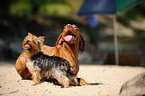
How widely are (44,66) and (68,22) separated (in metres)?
13.4

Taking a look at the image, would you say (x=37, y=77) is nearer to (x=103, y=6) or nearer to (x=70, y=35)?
(x=70, y=35)

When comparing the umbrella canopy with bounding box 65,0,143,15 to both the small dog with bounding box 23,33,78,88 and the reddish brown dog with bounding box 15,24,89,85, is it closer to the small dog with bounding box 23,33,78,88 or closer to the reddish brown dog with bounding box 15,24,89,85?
the reddish brown dog with bounding box 15,24,89,85

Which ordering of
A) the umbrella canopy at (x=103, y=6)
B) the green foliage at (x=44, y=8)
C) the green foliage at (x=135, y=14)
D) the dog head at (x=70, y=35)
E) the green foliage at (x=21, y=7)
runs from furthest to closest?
1. the green foliage at (x=135, y=14)
2. the green foliage at (x=44, y=8)
3. the green foliage at (x=21, y=7)
4. the umbrella canopy at (x=103, y=6)
5. the dog head at (x=70, y=35)

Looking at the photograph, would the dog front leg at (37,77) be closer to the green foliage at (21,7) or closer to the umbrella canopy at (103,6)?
the umbrella canopy at (103,6)

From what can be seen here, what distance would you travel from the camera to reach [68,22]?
16547 mm

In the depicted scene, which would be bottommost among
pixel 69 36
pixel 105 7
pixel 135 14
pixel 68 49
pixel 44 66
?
pixel 44 66

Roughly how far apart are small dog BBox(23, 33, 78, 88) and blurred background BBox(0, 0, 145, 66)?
5372 mm

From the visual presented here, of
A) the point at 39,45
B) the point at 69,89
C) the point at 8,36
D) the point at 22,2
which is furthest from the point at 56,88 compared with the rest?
the point at 22,2

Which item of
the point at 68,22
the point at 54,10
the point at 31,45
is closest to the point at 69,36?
the point at 31,45

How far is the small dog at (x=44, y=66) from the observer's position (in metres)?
3.31

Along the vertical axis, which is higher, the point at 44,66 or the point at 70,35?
the point at 70,35

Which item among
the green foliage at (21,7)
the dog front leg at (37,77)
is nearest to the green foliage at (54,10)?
the green foliage at (21,7)

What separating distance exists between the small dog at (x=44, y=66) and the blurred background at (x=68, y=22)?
5372 mm

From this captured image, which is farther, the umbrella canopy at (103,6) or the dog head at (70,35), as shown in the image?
the umbrella canopy at (103,6)
